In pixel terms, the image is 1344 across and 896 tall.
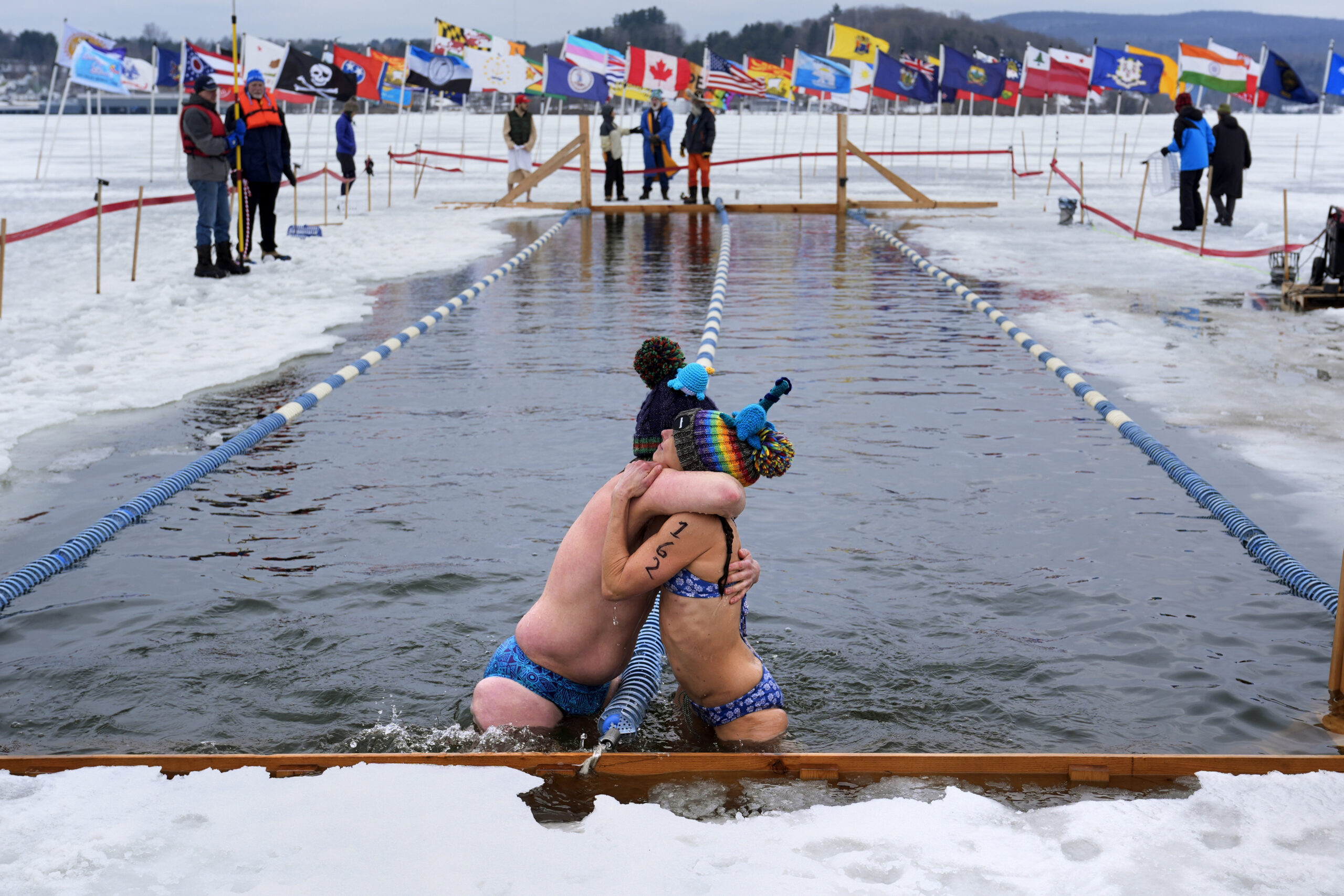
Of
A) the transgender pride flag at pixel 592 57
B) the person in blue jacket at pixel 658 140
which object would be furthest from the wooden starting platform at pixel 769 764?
the transgender pride flag at pixel 592 57

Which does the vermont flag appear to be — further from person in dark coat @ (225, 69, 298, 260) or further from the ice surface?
the ice surface

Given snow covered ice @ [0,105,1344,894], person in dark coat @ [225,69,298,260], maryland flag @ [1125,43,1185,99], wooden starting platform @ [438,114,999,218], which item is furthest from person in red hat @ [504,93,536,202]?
maryland flag @ [1125,43,1185,99]

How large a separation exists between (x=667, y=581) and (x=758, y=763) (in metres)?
0.58

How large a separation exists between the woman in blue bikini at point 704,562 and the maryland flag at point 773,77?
3080 cm

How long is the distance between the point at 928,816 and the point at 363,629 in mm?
2400

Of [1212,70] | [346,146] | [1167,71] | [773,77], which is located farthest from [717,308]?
[773,77]

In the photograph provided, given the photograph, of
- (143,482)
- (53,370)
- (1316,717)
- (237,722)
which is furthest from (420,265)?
(1316,717)

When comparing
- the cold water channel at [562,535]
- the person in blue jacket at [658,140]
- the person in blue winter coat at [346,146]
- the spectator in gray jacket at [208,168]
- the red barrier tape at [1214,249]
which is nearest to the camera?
the cold water channel at [562,535]

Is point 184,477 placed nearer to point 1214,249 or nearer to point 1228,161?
point 1214,249

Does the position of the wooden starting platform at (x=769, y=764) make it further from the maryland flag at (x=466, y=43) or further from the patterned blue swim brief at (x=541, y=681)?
the maryland flag at (x=466, y=43)

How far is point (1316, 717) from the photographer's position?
13.2ft

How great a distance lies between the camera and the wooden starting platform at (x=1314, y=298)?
1195 cm

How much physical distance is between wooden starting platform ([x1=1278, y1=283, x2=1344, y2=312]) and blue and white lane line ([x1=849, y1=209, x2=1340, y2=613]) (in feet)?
9.95

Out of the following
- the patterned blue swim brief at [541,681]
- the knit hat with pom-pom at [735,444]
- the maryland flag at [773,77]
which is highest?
the maryland flag at [773,77]
